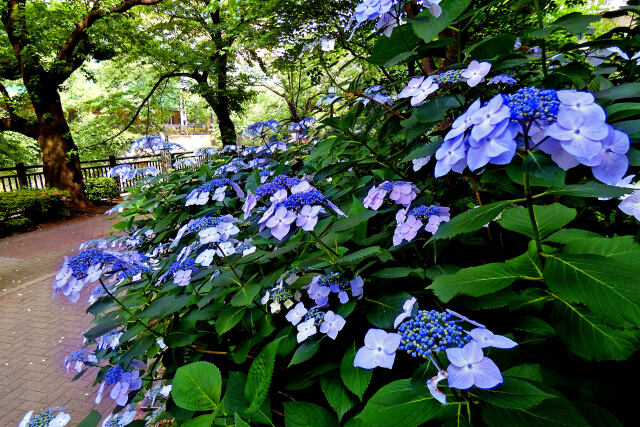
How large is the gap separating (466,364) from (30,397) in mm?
4081

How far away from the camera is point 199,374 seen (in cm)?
105

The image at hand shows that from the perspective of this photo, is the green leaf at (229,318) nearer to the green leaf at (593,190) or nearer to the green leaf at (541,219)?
the green leaf at (541,219)

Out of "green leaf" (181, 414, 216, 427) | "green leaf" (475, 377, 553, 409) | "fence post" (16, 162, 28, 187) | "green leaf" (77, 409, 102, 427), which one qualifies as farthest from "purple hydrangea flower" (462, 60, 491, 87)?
"fence post" (16, 162, 28, 187)

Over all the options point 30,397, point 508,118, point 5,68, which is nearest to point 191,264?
point 508,118

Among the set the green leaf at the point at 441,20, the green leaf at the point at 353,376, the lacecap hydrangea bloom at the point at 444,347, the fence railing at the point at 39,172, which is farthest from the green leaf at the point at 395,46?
the fence railing at the point at 39,172

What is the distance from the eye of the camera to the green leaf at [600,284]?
0.60 m

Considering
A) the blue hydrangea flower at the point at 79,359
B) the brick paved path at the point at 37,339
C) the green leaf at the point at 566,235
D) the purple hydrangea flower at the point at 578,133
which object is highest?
the purple hydrangea flower at the point at 578,133

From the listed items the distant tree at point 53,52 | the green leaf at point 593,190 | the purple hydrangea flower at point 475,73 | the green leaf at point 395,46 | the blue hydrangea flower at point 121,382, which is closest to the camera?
the green leaf at point 593,190

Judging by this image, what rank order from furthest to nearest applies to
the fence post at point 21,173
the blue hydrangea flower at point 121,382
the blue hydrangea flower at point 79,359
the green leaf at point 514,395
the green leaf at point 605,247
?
the fence post at point 21,173, the blue hydrangea flower at point 79,359, the blue hydrangea flower at point 121,382, the green leaf at point 605,247, the green leaf at point 514,395

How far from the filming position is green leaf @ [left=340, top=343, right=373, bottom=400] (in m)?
0.83

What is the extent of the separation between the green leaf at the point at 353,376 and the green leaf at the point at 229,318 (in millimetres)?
456

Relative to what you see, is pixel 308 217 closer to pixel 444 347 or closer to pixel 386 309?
pixel 386 309

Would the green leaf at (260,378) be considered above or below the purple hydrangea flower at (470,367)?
below

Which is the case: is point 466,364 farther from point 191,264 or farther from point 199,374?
point 191,264
